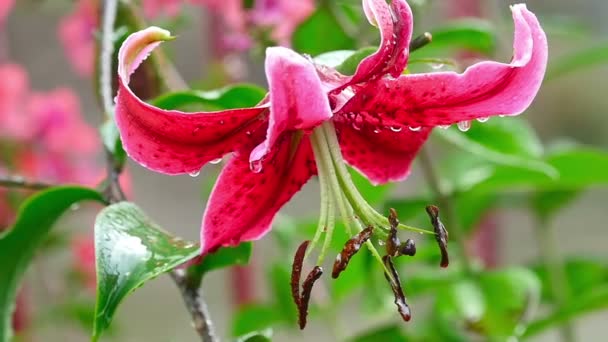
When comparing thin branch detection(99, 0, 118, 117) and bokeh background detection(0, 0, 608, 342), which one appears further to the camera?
bokeh background detection(0, 0, 608, 342)

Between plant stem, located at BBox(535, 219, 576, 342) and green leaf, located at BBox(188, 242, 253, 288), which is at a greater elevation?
green leaf, located at BBox(188, 242, 253, 288)

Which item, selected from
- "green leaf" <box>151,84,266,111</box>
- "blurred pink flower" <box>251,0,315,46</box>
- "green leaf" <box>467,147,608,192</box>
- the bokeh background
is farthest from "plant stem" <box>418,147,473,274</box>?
the bokeh background

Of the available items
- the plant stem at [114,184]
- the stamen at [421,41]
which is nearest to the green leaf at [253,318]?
the plant stem at [114,184]

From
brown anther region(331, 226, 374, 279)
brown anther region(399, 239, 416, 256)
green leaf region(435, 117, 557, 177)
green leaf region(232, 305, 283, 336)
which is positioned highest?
brown anther region(331, 226, 374, 279)

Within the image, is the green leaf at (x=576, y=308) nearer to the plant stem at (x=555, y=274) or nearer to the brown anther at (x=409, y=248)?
the plant stem at (x=555, y=274)

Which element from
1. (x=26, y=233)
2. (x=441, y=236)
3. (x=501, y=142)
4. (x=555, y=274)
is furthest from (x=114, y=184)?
(x=555, y=274)

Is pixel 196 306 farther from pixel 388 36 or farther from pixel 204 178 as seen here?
pixel 204 178

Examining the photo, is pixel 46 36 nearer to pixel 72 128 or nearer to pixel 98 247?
pixel 72 128

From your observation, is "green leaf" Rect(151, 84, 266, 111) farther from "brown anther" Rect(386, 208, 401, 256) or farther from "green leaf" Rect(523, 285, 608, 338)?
"green leaf" Rect(523, 285, 608, 338)
